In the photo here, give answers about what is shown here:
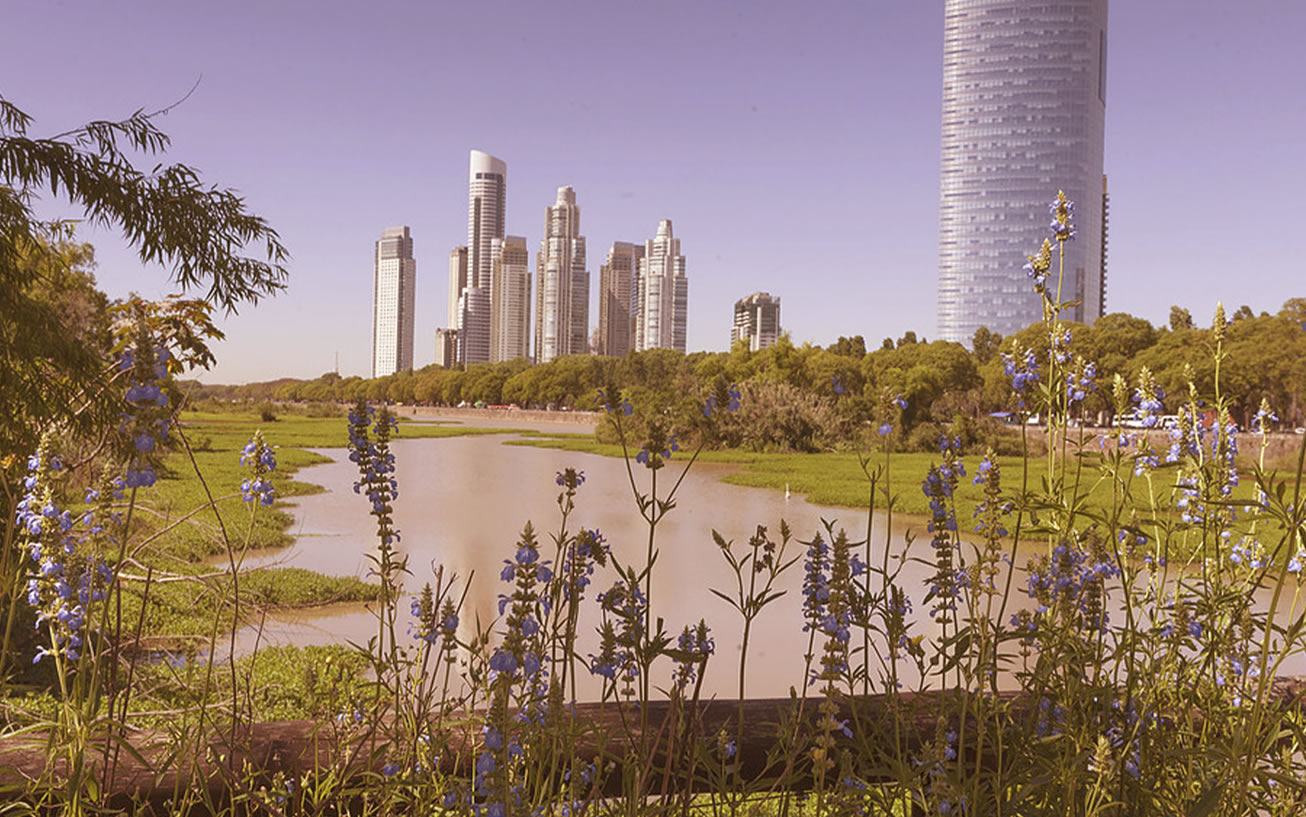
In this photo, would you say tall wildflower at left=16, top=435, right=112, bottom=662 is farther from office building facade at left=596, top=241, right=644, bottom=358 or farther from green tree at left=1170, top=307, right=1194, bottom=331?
office building facade at left=596, top=241, right=644, bottom=358

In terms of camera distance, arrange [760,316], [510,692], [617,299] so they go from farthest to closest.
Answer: [617,299] → [760,316] → [510,692]

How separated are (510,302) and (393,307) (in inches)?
1051

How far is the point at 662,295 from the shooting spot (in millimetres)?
138125

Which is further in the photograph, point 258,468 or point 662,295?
point 662,295

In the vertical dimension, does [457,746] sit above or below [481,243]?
below

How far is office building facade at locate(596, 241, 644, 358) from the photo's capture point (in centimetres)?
14188

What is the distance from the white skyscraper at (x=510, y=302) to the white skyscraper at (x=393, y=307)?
17.5 meters

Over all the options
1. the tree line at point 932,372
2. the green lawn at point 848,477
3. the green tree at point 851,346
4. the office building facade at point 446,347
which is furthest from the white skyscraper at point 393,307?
the green lawn at point 848,477

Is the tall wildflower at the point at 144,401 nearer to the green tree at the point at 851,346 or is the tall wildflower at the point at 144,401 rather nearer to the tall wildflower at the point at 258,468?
the tall wildflower at the point at 258,468

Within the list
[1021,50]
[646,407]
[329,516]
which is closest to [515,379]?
[329,516]

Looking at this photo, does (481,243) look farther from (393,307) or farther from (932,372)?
(932,372)

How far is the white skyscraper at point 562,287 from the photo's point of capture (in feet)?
429

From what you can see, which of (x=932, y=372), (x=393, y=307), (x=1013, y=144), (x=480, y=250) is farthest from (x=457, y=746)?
(x=480, y=250)

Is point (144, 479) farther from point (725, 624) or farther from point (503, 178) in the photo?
point (503, 178)
